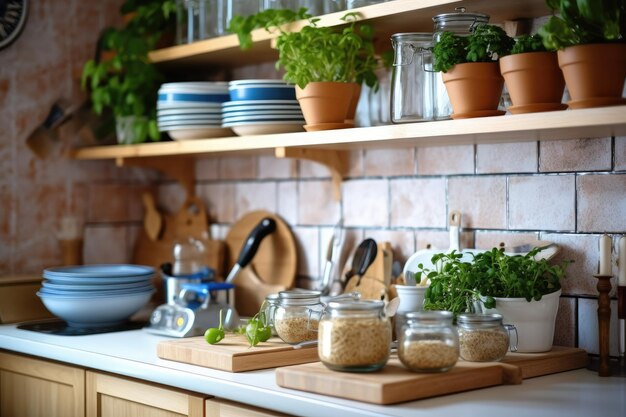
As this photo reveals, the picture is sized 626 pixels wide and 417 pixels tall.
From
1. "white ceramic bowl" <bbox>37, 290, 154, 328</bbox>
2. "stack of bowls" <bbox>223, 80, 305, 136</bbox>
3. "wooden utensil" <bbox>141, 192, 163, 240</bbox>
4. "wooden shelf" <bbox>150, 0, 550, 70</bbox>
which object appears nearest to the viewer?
"wooden shelf" <bbox>150, 0, 550, 70</bbox>

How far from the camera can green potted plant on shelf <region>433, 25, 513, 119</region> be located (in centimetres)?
184

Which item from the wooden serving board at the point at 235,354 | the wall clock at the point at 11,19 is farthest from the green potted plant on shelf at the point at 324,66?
the wall clock at the point at 11,19

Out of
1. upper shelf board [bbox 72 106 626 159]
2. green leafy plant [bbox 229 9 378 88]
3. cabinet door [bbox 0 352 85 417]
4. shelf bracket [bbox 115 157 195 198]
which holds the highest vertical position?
green leafy plant [bbox 229 9 378 88]

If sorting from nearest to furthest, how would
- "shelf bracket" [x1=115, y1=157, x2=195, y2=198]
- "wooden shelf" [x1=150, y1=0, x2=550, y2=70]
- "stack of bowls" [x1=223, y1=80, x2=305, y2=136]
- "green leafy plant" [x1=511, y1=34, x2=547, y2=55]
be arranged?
"green leafy plant" [x1=511, y1=34, x2=547, y2=55], "wooden shelf" [x1=150, y1=0, x2=550, y2=70], "stack of bowls" [x1=223, y1=80, x2=305, y2=136], "shelf bracket" [x1=115, y1=157, x2=195, y2=198]

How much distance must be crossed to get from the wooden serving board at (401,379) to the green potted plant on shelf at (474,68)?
0.53 m

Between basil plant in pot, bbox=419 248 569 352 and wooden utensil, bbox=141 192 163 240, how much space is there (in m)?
1.41

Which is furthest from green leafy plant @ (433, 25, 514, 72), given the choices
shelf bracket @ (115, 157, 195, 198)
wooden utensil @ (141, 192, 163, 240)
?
wooden utensil @ (141, 192, 163, 240)

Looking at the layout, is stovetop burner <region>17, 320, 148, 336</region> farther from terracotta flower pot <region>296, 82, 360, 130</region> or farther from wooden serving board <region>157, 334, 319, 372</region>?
terracotta flower pot <region>296, 82, 360, 130</region>

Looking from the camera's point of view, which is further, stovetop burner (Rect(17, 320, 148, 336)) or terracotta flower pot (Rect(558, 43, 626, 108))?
stovetop burner (Rect(17, 320, 148, 336))

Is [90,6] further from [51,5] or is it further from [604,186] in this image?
[604,186]

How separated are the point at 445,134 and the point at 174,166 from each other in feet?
4.50

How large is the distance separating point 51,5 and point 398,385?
77.1 inches

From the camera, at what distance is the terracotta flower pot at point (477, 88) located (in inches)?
72.6

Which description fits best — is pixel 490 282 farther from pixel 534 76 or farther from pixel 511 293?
pixel 534 76
